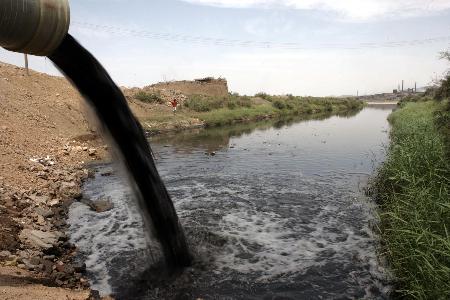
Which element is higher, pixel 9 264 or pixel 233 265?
pixel 9 264

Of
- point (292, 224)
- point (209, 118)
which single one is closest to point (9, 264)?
point (292, 224)

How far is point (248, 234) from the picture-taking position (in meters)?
9.62

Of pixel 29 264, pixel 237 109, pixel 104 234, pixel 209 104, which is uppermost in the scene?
pixel 209 104

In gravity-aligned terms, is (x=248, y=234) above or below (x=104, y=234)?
below

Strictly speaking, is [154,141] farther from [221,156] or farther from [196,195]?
[196,195]

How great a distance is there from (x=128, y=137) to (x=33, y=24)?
2593 mm

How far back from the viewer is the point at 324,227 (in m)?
10.1

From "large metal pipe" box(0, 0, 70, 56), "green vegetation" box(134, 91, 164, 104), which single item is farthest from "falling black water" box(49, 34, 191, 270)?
"green vegetation" box(134, 91, 164, 104)

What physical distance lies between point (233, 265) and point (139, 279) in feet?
6.28

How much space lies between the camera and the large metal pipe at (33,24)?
4.20m

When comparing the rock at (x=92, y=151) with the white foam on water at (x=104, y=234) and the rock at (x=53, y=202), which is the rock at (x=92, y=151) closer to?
the white foam on water at (x=104, y=234)

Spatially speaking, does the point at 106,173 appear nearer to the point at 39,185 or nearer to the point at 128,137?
the point at 39,185

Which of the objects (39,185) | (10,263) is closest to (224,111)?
(39,185)

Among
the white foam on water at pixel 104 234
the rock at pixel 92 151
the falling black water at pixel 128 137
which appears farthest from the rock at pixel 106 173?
the falling black water at pixel 128 137
